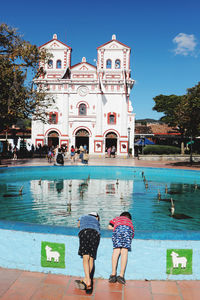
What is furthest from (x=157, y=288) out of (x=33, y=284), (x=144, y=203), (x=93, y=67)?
(x=93, y=67)

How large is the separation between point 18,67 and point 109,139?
23.8 meters

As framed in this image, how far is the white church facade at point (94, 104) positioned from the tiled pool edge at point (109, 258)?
117 feet

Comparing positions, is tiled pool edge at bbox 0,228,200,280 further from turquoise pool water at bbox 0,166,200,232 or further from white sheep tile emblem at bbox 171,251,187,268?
Answer: turquoise pool water at bbox 0,166,200,232

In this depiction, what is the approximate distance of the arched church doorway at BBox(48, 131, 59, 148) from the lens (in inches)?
1609

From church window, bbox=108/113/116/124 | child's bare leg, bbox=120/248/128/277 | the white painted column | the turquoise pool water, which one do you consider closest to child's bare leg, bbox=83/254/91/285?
child's bare leg, bbox=120/248/128/277

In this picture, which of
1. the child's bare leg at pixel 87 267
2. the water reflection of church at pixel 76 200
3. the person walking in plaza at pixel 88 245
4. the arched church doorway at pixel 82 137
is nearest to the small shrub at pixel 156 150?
the arched church doorway at pixel 82 137

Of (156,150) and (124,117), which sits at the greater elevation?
(124,117)

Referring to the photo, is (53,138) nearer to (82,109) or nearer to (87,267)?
(82,109)

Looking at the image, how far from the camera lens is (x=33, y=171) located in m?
17.6

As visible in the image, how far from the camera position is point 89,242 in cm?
406

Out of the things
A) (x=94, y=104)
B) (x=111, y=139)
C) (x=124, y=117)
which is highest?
(x=94, y=104)

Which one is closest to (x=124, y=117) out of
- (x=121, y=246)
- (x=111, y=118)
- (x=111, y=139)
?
(x=111, y=118)

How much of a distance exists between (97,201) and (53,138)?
106 ft

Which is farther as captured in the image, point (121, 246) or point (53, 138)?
point (53, 138)
